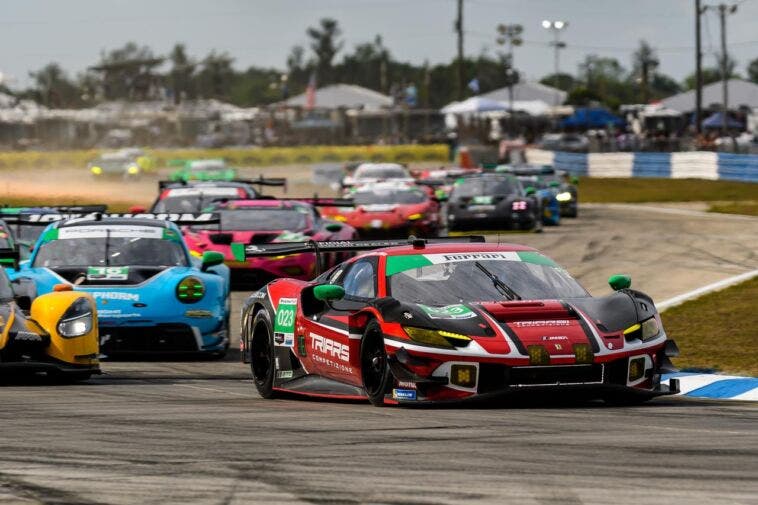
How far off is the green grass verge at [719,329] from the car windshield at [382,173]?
25660mm

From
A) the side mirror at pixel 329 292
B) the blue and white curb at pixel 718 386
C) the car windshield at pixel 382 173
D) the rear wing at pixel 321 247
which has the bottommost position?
the car windshield at pixel 382 173

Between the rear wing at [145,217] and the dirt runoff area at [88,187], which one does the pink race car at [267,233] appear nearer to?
the rear wing at [145,217]

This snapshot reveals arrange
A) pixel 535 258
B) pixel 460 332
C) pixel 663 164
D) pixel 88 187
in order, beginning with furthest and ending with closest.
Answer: pixel 663 164 → pixel 88 187 → pixel 535 258 → pixel 460 332

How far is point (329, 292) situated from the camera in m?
10.5

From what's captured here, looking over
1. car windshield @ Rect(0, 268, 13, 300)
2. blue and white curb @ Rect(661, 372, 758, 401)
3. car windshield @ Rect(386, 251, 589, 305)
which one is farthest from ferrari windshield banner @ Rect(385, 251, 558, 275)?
car windshield @ Rect(0, 268, 13, 300)

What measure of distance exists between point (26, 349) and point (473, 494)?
21.5ft

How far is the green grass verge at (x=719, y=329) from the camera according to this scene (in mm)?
13688

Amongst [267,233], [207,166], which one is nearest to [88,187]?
[207,166]

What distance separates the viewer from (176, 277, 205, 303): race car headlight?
49.5 ft

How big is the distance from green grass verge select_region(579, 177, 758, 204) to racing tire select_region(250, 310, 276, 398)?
38310 millimetres

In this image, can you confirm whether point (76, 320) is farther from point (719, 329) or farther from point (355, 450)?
point (719, 329)

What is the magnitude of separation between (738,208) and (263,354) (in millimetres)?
31280

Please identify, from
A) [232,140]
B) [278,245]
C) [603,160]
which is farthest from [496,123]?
[278,245]

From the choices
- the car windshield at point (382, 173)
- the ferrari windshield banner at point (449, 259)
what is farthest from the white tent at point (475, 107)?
the ferrari windshield banner at point (449, 259)
